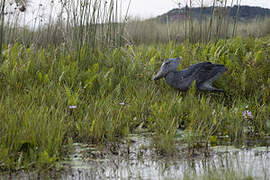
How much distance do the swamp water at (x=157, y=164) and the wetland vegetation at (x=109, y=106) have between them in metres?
0.07

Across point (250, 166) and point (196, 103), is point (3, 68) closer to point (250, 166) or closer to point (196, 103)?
point (196, 103)

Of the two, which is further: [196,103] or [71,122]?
[196,103]

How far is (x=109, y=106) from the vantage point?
12.3ft

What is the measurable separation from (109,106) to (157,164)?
143 cm

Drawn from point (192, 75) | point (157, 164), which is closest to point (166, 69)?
point (192, 75)

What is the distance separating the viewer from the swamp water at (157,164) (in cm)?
221

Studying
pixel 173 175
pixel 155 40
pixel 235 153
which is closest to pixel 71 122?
Result: pixel 173 175

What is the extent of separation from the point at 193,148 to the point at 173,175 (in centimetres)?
59

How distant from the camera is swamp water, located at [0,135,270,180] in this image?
2.21 meters

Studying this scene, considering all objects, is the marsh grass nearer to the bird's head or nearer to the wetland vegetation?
the wetland vegetation

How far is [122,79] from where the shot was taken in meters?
4.77

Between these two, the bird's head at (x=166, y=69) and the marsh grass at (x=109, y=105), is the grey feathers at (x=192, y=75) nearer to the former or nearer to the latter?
the bird's head at (x=166, y=69)

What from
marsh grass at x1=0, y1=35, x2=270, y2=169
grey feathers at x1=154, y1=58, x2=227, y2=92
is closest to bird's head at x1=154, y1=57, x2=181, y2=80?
grey feathers at x1=154, y1=58, x2=227, y2=92

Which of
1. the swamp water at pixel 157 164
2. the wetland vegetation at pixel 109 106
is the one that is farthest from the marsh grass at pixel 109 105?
the swamp water at pixel 157 164
